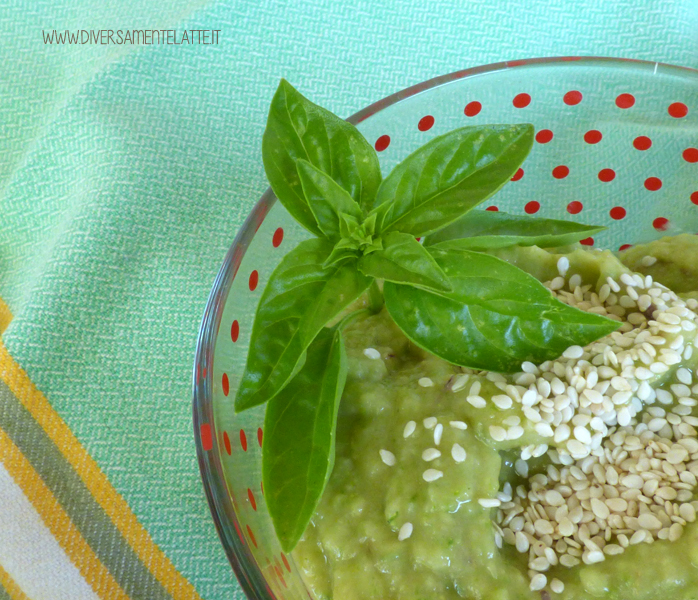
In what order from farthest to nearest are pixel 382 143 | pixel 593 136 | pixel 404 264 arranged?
pixel 593 136 < pixel 382 143 < pixel 404 264

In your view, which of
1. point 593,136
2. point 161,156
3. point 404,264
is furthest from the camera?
point 161,156

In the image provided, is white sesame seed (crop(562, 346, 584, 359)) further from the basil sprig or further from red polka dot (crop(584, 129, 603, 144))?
red polka dot (crop(584, 129, 603, 144))


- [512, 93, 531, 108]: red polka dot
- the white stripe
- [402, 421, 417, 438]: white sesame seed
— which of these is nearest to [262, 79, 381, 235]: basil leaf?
[402, 421, 417, 438]: white sesame seed

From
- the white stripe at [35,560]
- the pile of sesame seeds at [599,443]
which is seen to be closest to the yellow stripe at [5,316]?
the white stripe at [35,560]

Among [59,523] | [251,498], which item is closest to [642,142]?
[251,498]

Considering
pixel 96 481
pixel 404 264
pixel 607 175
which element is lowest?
pixel 96 481

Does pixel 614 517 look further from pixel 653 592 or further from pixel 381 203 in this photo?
pixel 381 203

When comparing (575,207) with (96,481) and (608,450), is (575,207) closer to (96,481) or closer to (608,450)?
(608,450)

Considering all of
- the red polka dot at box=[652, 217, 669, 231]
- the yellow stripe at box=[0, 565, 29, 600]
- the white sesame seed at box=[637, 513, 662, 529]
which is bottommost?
the yellow stripe at box=[0, 565, 29, 600]
